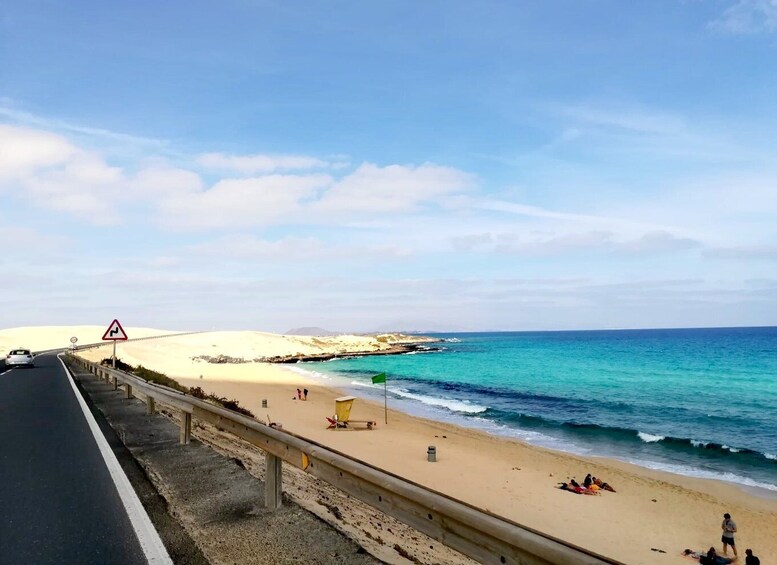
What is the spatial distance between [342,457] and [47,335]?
140563 mm

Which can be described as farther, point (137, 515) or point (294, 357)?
point (294, 357)

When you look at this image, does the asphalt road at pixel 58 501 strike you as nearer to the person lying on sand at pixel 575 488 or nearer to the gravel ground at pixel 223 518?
the gravel ground at pixel 223 518

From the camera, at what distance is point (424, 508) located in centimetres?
390

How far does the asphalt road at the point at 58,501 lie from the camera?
491 centimetres

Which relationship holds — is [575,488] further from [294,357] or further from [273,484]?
[294,357]

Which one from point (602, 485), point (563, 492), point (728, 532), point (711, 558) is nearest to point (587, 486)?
point (563, 492)

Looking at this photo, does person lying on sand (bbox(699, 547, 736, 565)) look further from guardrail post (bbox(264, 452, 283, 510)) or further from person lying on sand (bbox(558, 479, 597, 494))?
guardrail post (bbox(264, 452, 283, 510))

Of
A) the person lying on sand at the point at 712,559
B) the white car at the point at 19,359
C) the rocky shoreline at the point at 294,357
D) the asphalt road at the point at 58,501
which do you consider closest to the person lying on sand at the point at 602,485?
the person lying on sand at the point at 712,559

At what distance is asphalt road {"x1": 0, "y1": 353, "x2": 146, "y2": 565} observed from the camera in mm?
4906

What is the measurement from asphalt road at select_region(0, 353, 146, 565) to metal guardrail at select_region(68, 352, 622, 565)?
163 centimetres

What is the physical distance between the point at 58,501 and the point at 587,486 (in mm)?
14624

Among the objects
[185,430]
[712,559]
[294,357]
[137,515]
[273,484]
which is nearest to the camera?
[137,515]

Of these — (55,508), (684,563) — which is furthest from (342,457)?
(684,563)

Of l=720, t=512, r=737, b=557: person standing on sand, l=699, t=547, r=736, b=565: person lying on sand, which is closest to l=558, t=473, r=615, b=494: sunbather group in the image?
l=720, t=512, r=737, b=557: person standing on sand
